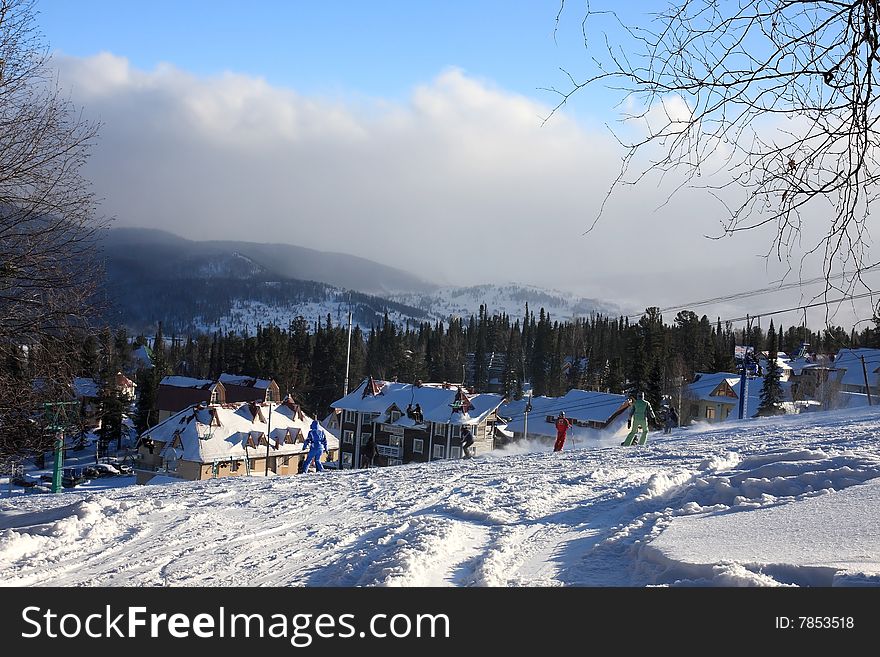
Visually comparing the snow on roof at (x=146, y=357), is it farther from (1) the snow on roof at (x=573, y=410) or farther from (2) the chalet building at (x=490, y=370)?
(2) the chalet building at (x=490, y=370)

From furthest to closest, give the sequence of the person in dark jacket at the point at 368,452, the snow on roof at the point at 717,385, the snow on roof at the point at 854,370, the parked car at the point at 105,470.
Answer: the snow on roof at the point at 854,370
the snow on roof at the point at 717,385
the parked car at the point at 105,470
the person in dark jacket at the point at 368,452

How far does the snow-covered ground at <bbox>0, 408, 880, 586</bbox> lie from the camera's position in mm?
5293

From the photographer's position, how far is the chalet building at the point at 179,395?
208ft

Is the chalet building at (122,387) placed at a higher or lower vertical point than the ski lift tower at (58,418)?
lower

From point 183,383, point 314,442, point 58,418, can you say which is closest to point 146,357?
point 183,383

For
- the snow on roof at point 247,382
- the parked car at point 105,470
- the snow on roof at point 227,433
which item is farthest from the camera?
the snow on roof at point 247,382

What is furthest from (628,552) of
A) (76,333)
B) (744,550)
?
(76,333)

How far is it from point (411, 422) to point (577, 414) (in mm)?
12660

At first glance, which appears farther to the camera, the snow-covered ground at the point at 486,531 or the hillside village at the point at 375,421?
the hillside village at the point at 375,421

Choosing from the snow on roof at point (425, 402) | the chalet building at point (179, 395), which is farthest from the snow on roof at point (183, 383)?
the snow on roof at point (425, 402)

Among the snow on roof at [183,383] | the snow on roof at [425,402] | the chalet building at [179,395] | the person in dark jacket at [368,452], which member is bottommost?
the person in dark jacket at [368,452]

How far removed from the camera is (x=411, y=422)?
45500 millimetres

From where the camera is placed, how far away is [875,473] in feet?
25.9

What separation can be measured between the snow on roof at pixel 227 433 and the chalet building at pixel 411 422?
14.9ft
